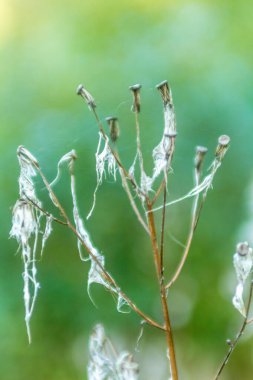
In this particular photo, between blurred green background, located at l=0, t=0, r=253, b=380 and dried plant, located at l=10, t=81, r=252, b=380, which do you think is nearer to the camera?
dried plant, located at l=10, t=81, r=252, b=380

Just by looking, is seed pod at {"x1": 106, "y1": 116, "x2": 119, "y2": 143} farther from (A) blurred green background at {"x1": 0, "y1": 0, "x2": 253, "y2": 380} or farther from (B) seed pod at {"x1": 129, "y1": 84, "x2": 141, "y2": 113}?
(A) blurred green background at {"x1": 0, "y1": 0, "x2": 253, "y2": 380}

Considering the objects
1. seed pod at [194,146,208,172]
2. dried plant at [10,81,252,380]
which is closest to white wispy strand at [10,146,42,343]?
dried plant at [10,81,252,380]

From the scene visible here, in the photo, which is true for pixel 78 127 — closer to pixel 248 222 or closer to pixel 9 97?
pixel 9 97

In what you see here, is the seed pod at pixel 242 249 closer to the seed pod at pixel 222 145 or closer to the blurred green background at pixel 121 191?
the seed pod at pixel 222 145

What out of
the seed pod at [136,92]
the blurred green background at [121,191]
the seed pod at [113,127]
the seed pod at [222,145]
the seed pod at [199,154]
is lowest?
the seed pod at [199,154]

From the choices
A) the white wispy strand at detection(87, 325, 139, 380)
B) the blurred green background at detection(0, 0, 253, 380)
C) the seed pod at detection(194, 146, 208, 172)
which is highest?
the blurred green background at detection(0, 0, 253, 380)

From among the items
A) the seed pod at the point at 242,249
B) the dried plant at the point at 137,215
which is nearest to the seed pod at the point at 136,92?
the dried plant at the point at 137,215

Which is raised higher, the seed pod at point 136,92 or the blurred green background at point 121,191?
the blurred green background at point 121,191

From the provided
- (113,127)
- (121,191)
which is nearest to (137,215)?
(113,127)

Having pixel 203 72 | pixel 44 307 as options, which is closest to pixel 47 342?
pixel 44 307
